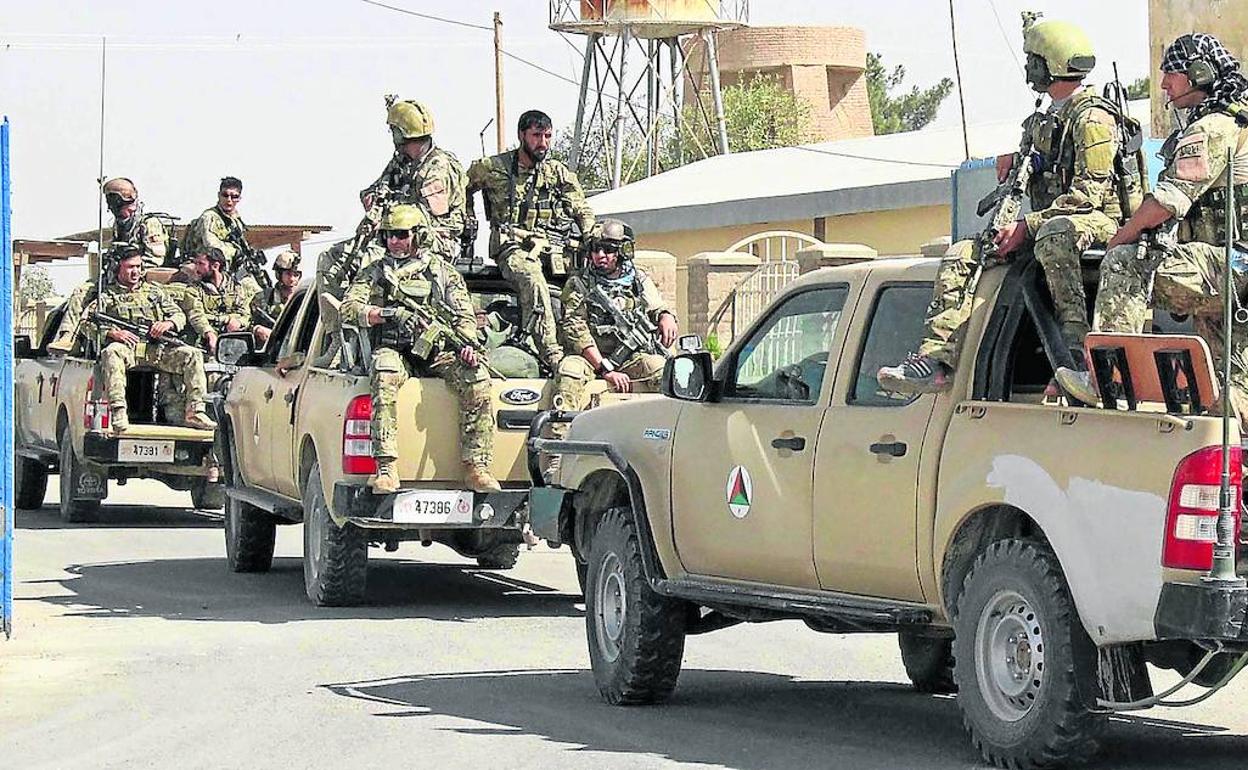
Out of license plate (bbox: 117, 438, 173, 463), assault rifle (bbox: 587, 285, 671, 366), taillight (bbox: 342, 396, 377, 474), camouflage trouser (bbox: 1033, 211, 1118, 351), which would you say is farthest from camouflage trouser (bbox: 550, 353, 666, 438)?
license plate (bbox: 117, 438, 173, 463)

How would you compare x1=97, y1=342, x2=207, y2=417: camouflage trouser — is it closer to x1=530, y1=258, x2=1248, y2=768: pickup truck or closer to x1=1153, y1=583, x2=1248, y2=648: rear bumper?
x1=530, y1=258, x2=1248, y2=768: pickup truck

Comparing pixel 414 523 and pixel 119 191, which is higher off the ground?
pixel 119 191

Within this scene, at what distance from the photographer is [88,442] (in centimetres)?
1917

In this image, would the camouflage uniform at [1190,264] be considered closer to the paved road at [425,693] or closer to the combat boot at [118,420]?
the paved road at [425,693]

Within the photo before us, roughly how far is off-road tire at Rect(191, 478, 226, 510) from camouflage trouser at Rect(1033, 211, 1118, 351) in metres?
12.3

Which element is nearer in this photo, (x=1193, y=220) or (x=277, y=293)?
(x=1193, y=220)

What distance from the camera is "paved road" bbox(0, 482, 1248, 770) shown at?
8.83m

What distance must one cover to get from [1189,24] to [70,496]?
11.4 metres

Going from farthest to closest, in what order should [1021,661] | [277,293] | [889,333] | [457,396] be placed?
[277,293], [457,396], [889,333], [1021,661]

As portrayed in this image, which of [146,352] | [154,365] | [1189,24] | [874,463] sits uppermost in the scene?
[1189,24]

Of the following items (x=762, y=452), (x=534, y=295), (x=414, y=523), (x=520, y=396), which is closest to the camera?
(x=762, y=452)

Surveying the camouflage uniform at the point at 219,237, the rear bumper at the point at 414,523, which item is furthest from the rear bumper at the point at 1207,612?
the camouflage uniform at the point at 219,237

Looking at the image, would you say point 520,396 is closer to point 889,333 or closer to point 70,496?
point 889,333

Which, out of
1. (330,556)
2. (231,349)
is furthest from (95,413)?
(330,556)
